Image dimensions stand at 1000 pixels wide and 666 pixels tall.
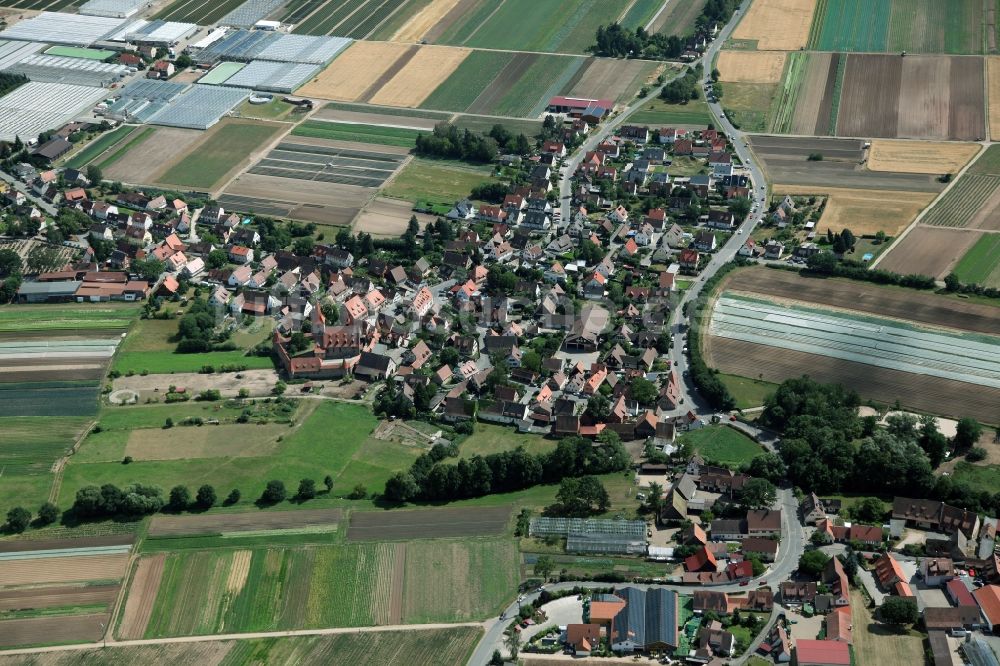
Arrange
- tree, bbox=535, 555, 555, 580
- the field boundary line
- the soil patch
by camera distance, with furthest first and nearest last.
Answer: the field boundary line
the soil patch
tree, bbox=535, 555, 555, 580

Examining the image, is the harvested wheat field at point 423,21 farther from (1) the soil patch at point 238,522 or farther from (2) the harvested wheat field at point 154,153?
(1) the soil patch at point 238,522

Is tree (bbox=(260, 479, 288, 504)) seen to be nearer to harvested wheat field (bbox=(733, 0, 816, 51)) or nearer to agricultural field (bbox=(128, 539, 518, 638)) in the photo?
agricultural field (bbox=(128, 539, 518, 638))

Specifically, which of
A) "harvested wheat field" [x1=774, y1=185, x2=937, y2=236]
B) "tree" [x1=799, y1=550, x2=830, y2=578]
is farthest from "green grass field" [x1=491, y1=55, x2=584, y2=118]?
"tree" [x1=799, y1=550, x2=830, y2=578]

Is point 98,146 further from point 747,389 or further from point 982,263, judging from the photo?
point 982,263

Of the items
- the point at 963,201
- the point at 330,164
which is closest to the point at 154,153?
the point at 330,164

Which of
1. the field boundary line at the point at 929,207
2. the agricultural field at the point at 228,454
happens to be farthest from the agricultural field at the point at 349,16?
the agricultural field at the point at 228,454

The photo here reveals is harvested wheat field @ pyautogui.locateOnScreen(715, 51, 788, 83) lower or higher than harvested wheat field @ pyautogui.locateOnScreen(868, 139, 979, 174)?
higher
